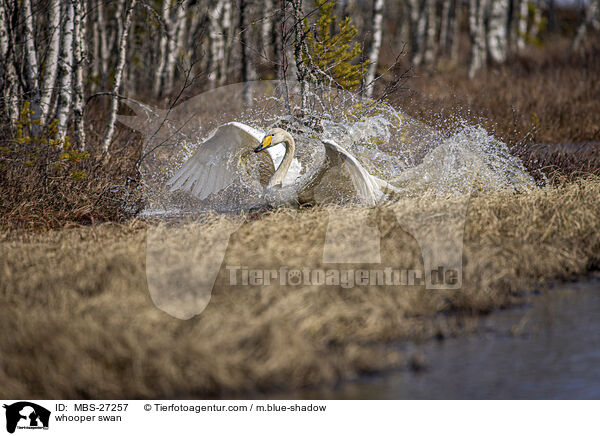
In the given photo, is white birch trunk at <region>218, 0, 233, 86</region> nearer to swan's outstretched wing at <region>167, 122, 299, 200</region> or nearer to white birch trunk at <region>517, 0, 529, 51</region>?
swan's outstretched wing at <region>167, 122, 299, 200</region>

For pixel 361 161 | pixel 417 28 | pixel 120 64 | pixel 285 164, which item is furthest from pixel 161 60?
pixel 285 164

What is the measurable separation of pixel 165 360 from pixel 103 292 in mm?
1211

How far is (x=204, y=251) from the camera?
18.7 feet

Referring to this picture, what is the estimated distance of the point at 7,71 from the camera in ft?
31.0

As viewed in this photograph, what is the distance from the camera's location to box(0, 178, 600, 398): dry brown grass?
3.62 m

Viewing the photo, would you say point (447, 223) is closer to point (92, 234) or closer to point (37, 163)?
point (92, 234)

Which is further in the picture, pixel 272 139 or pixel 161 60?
pixel 161 60

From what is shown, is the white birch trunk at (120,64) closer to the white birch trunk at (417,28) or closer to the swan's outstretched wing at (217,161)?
the swan's outstretched wing at (217,161)

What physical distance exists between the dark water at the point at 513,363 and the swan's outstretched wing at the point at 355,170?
7.43ft

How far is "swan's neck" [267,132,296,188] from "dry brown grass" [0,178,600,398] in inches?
37.8

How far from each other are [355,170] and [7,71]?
522cm

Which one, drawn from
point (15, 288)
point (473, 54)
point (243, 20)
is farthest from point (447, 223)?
point (473, 54)

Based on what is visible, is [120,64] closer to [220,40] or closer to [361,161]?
[361,161]
